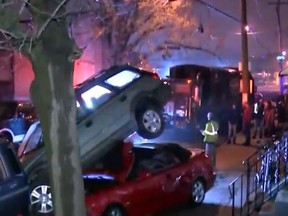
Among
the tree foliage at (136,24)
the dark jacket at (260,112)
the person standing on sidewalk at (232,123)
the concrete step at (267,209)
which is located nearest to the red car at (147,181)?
the concrete step at (267,209)

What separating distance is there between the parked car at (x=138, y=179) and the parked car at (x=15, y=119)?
730 centimetres

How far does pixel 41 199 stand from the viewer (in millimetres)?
10508

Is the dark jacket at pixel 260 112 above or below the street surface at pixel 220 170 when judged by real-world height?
above

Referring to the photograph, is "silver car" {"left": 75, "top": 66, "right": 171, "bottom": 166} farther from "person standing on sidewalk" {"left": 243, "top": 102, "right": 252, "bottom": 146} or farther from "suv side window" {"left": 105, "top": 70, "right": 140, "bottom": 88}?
"person standing on sidewalk" {"left": 243, "top": 102, "right": 252, "bottom": 146}

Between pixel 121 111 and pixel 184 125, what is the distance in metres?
15.6

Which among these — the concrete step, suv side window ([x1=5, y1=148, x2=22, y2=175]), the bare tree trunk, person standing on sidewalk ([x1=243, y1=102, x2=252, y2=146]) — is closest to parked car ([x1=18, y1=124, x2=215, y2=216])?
suv side window ([x1=5, y1=148, x2=22, y2=175])

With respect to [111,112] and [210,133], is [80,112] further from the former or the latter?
[210,133]

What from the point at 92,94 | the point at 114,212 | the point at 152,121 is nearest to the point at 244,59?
the point at 152,121

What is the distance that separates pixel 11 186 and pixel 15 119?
472 inches

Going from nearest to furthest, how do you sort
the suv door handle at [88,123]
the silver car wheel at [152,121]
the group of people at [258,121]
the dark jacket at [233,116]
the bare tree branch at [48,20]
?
1. the bare tree branch at [48,20]
2. the suv door handle at [88,123]
3. the silver car wheel at [152,121]
4. the group of people at [258,121]
5. the dark jacket at [233,116]

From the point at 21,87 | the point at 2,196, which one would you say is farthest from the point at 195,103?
the point at 2,196

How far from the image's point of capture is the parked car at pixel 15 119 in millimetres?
19797

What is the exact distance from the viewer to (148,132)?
13578mm

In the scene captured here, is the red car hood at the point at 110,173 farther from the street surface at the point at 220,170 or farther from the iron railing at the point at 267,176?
the iron railing at the point at 267,176
